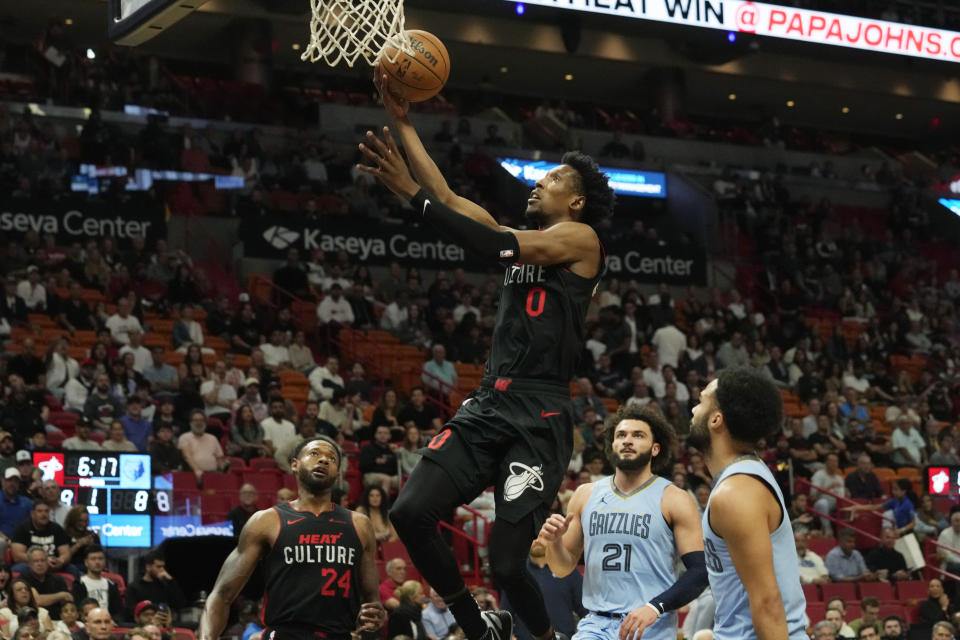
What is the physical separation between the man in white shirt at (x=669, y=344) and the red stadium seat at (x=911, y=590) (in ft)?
18.4

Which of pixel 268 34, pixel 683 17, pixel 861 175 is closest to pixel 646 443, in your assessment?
pixel 683 17

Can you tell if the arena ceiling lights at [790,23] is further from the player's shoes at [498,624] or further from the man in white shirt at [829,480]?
the player's shoes at [498,624]

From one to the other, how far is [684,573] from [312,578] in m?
1.83

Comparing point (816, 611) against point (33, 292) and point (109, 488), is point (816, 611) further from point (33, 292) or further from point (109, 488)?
point (33, 292)

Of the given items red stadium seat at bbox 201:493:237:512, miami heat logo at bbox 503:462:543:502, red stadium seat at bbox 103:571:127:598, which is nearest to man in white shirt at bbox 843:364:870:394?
red stadium seat at bbox 201:493:237:512

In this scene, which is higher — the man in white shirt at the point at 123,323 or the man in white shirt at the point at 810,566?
the man in white shirt at the point at 123,323

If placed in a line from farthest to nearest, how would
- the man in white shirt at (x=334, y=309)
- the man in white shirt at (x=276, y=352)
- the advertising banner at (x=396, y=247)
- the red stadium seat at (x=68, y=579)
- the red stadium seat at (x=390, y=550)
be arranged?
the advertising banner at (x=396, y=247) < the man in white shirt at (x=334, y=309) < the man in white shirt at (x=276, y=352) < the red stadium seat at (x=390, y=550) < the red stadium seat at (x=68, y=579)

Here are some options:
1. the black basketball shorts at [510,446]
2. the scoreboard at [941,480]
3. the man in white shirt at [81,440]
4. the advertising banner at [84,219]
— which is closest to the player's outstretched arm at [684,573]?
the black basketball shorts at [510,446]

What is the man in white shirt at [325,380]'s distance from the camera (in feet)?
55.2

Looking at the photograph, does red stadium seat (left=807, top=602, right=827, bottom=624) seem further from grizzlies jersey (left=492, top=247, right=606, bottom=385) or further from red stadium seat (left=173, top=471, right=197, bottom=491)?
grizzlies jersey (left=492, top=247, right=606, bottom=385)

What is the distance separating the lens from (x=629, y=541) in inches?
275

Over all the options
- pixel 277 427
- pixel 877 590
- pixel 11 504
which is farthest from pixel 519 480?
pixel 877 590

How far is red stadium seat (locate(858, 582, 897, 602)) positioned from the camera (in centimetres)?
1528

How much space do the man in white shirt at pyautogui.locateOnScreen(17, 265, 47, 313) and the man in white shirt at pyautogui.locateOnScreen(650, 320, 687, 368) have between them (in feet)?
28.8
